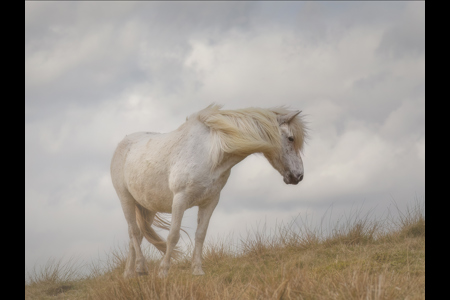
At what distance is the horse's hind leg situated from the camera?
662 centimetres

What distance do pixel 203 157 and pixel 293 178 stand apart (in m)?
1.22

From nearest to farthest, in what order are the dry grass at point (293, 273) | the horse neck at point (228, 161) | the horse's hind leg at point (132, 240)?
the dry grass at point (293, 273), the horse neck at point (228, 161), the horse's hind leg at point (132, 240)

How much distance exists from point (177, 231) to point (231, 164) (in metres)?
1.12

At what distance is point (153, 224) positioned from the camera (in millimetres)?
7285

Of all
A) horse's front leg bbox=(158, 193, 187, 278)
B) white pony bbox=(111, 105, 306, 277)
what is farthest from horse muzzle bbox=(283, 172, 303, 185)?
horse's front leg bbox=(158, 193, 187, 278)

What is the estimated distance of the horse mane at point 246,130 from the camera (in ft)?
18.3

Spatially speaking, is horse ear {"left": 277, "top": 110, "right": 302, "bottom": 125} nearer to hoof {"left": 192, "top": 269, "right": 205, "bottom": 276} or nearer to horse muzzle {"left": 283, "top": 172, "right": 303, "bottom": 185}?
horse muzzle {"left": 283, "top": 172, "right": 303, "bottom": 185}

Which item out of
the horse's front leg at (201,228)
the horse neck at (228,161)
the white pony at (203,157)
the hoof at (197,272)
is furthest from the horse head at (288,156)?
the hoof at (197,272)

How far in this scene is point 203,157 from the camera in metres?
5.62

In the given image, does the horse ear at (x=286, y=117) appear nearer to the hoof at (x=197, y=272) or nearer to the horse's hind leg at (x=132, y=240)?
the hoof at (x=197, y=272)

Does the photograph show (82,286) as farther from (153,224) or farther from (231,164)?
(231,164)

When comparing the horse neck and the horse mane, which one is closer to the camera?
the horse mane

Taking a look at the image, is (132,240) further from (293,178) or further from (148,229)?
(293,178)

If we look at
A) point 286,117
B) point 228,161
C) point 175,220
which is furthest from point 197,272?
point 286,117
